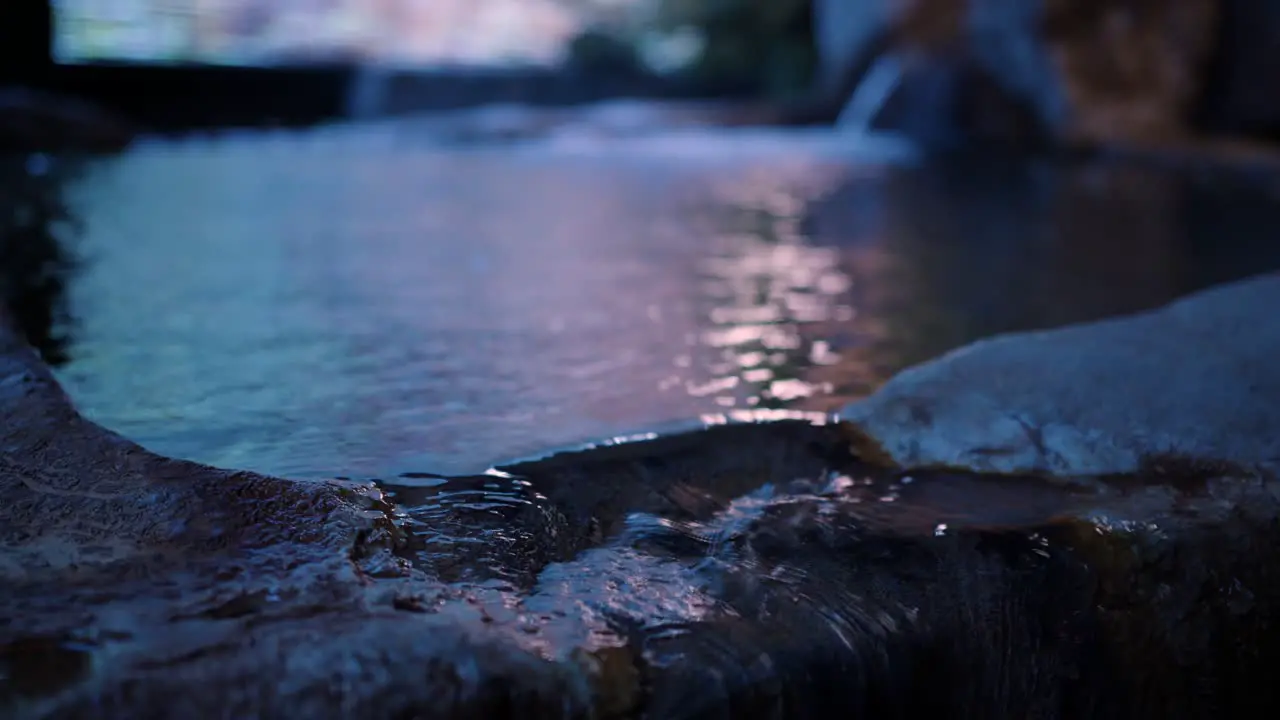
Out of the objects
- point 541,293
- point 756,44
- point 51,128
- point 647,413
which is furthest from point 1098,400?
point 756,44

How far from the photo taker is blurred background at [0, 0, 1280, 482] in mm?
1448

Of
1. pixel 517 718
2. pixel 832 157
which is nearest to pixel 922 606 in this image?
pixel 517 718

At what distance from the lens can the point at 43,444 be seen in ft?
3.28

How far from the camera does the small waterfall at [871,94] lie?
8.70 metres

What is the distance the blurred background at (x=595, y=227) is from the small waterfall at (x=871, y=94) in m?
0.04

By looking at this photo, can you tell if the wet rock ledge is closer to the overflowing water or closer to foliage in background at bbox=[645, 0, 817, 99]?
the overflowing water

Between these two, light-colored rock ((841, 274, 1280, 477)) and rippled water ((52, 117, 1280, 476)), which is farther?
rippled water ((52, 117, 1280, 476))

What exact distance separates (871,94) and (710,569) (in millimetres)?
8916

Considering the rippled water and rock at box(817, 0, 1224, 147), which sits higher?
rock at box(817, 0, 1224, 147)

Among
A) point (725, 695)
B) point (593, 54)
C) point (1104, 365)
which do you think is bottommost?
point (725, 695)

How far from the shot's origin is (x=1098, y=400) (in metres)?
1.21

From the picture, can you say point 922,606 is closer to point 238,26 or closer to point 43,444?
point 43,444

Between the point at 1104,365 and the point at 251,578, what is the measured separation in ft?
3.39

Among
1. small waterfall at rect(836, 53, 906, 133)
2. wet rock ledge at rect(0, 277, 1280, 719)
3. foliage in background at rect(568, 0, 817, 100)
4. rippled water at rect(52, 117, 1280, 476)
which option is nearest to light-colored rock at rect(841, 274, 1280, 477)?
wet rock ledge at rect(0, 277, 1280, 719)
